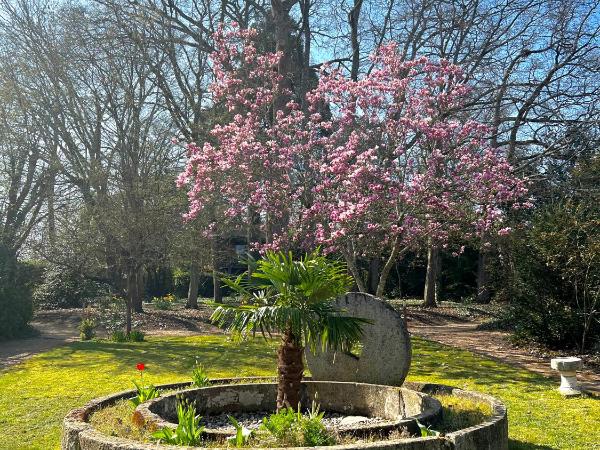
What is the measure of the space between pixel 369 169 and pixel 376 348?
5182 mm

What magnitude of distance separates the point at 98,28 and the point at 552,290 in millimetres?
14452

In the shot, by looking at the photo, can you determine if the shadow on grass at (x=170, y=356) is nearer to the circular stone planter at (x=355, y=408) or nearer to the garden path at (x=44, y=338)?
the garden path at (x=44, y=338)

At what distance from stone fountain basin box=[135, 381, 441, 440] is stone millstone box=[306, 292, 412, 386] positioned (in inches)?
29.6

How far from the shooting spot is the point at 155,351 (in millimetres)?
14094

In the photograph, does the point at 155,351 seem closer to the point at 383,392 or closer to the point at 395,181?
the point at 395,181

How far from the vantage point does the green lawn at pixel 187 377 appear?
7.32 meters

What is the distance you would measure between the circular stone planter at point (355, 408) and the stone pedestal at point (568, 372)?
266 cm

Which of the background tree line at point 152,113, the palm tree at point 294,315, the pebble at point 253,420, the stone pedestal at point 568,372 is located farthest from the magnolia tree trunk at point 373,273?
the palm tree at point 294,315

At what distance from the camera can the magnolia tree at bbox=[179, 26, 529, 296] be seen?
41.5 feet

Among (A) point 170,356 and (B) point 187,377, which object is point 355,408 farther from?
(A) point 170,356

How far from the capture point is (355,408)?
22.5 ft

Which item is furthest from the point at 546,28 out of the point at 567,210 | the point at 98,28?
the point at 98,28

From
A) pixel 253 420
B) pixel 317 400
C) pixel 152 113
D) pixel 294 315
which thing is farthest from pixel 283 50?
pixel 294 315

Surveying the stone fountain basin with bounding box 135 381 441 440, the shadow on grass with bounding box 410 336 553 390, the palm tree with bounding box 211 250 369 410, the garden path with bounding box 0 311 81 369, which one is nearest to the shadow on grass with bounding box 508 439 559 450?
the stone fountain basin with bounding box 135 381 441 440
